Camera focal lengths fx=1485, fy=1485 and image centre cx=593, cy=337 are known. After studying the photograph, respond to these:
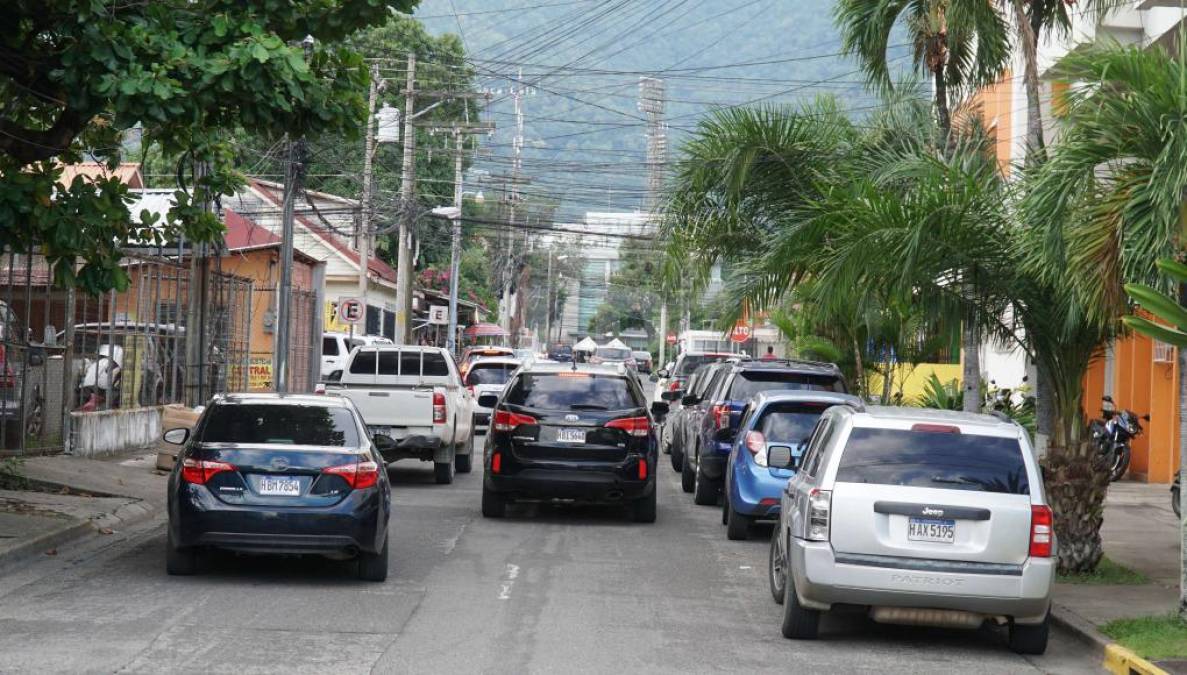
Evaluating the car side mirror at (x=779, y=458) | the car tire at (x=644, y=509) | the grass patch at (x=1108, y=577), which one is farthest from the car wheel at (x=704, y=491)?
the car side mirror at (x=779, y=458)

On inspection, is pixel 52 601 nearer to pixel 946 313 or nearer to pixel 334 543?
pixel 334 543

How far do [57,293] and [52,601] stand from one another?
1148 cm

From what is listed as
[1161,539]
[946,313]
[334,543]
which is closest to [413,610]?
[334,543]

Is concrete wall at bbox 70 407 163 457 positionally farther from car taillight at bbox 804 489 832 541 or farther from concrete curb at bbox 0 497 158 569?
car taillight at bbox 804 489 832 541

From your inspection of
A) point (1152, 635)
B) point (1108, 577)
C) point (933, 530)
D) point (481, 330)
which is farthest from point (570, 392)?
point (481, 330)

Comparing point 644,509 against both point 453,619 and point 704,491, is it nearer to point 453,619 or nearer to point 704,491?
point 704,491

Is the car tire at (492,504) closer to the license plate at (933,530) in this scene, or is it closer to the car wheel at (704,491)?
the car wheel at (704,491)

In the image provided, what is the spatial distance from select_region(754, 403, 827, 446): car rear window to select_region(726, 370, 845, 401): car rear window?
2381mm

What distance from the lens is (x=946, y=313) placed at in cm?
1391

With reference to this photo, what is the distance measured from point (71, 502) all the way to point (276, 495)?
588 centimetres

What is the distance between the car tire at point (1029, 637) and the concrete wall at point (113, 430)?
1526 centimetres

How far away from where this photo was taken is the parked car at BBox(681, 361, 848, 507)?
18031 millimetres

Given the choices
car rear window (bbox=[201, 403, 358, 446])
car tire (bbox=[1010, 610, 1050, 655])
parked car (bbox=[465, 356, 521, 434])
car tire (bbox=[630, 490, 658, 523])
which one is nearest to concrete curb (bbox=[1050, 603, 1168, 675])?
car tire (bbox=[1010, 610, 1050, 655])

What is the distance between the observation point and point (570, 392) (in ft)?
54.2
